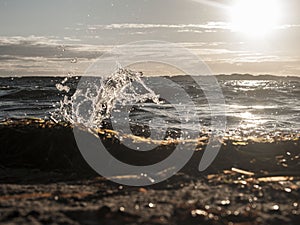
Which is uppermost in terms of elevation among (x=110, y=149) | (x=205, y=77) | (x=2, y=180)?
(x=205, y=77)

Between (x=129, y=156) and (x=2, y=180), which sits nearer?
(x=2, y=180)

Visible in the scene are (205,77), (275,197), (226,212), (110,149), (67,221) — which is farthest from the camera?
(205,77)

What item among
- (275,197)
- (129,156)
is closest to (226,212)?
(275,197)

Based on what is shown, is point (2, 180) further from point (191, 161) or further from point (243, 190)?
point (243, 190)

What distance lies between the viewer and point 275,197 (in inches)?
146

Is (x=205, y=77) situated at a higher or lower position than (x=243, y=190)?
higher

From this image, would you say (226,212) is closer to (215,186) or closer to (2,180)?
(215,186)

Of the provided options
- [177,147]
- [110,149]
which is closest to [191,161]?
[177,147]

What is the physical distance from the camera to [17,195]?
3834 millimetres

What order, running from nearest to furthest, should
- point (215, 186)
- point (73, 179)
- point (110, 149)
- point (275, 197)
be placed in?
point (275, 197)
point (215, 186)
point (73, 179)
point (110, 149)

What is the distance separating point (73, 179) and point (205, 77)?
213ft

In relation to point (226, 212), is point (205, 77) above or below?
above

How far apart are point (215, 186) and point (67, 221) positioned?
1644 millimetres

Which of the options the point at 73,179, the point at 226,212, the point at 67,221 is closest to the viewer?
the point at 67,221
